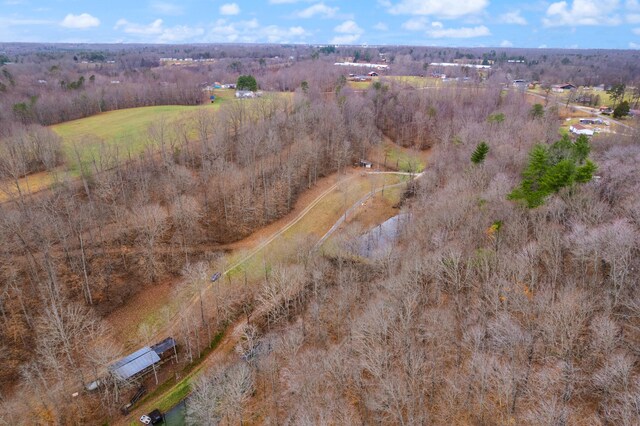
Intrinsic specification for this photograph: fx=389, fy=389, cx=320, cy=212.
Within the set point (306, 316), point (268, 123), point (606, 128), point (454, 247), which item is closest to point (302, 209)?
point (268, 123)

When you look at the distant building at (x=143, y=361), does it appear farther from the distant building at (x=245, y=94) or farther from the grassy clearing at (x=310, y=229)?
the distant building at (x=245, y=94)

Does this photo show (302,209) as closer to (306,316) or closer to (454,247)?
(306,316)

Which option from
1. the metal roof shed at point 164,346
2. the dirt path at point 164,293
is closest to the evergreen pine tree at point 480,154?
the dirt path at point 164,293

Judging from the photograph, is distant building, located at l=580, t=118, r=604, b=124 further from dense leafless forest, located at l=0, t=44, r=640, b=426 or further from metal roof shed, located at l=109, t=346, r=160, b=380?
metal roof shed, located at l=109, t=346, r=160, b=380

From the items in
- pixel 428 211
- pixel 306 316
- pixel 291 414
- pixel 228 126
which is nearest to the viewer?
pixel 291 414

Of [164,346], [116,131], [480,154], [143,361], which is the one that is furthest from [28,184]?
[480,154]

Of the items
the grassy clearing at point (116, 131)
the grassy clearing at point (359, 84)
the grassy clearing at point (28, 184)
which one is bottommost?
the grassy clearing at point (28, 184)
